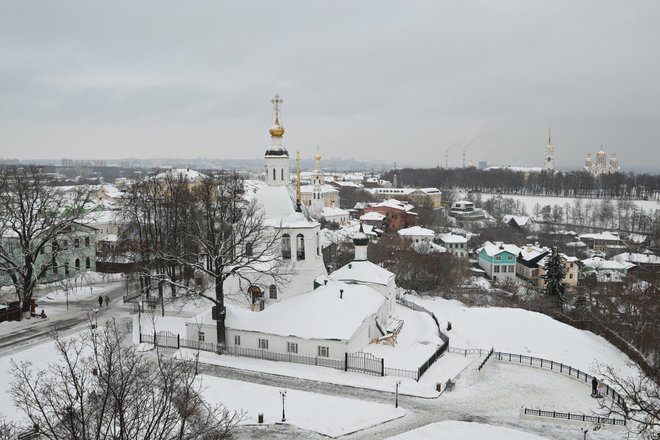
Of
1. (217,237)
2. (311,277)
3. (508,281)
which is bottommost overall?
(508,281)

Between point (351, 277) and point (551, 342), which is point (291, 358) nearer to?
point (351, 277)

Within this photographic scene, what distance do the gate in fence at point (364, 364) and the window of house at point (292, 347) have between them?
2.25 meters

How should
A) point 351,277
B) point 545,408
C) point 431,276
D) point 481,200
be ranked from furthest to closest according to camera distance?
point 481,200 → point 431,276 → point 351,277 → point 545,408

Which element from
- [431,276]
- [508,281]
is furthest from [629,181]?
[431,276]

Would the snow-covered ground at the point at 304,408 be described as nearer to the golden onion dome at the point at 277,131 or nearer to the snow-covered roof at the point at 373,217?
the golden onion dome at the point at 277,131

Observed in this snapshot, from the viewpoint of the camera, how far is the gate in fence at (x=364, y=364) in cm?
1970

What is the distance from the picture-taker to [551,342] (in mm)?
25234

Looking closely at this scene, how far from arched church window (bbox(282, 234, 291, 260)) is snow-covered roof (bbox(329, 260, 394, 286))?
13.7ft

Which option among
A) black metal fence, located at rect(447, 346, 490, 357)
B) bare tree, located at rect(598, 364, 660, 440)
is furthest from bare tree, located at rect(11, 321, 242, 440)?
black metal fence, located at rect(447, 346, 490, 357)

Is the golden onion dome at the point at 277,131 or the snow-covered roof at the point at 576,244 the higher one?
the golden onion dome at the point at 277,131

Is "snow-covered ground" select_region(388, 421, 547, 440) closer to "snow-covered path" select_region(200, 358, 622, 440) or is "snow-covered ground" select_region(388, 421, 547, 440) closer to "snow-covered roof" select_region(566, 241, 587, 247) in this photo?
Answer: "snow-covered path" select_region(200, 358, 622, 440)

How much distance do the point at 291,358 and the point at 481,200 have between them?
335ft

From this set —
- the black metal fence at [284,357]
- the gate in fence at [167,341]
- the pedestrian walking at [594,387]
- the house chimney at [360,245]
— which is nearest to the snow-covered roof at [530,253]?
the house chimney at [360,245]

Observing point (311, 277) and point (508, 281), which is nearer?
point (311, 277)
